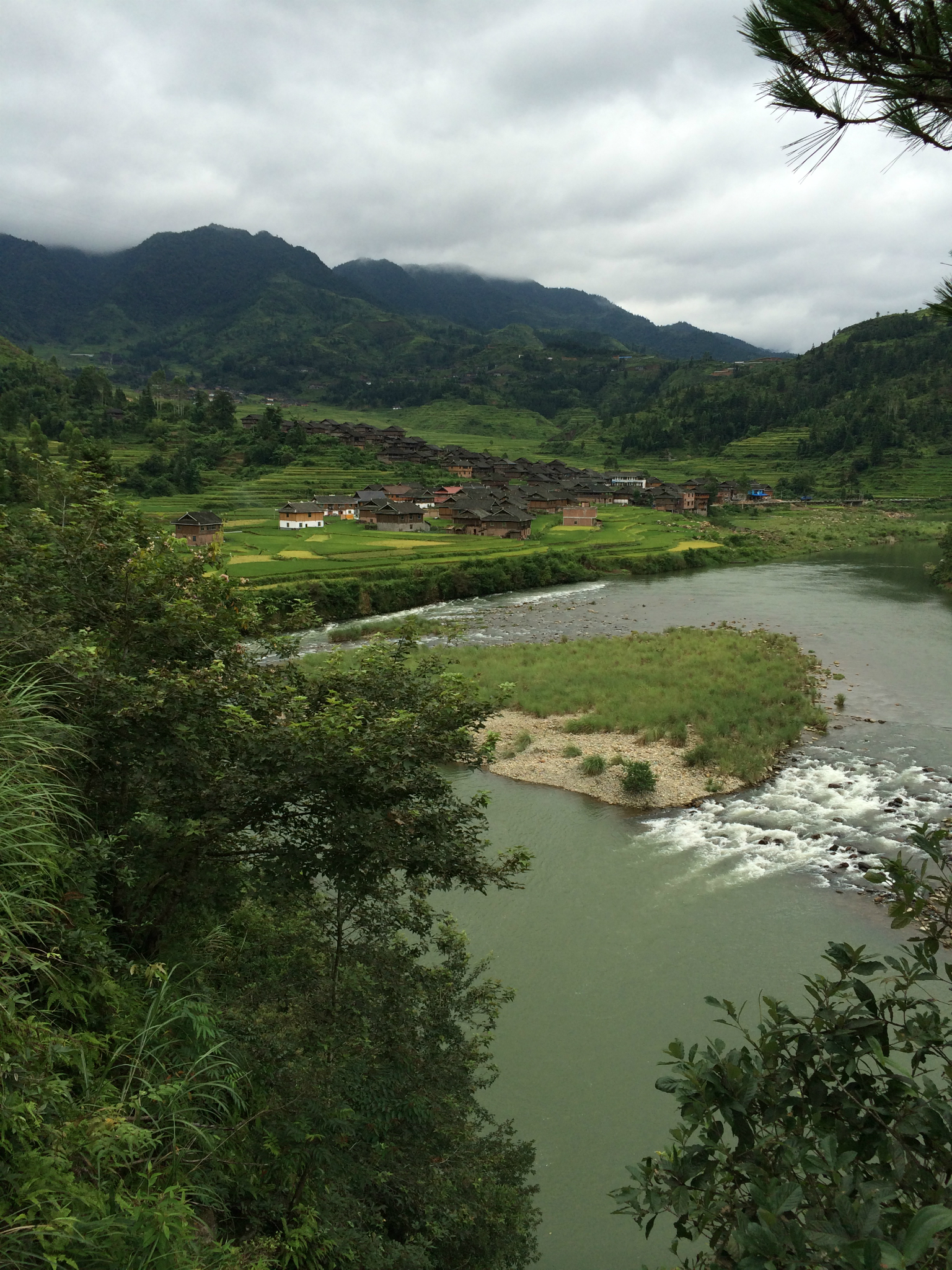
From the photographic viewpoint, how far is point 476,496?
219 ft

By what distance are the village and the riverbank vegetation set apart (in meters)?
36.8

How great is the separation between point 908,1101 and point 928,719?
23.2m

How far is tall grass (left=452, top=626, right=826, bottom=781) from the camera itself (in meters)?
20.5

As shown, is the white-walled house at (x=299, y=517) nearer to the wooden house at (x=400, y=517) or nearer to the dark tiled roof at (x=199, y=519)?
the wooden house at (x=400, y=517)

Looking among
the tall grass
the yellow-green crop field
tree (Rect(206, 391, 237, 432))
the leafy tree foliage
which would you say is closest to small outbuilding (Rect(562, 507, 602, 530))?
the yellow-green crop field

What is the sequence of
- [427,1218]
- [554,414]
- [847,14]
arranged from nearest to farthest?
[847,14] → [427,1218] → [554,414]

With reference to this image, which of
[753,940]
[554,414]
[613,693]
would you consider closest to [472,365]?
[554,414]

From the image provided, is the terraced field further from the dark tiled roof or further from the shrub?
the shrub

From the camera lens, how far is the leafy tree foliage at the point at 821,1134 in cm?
225

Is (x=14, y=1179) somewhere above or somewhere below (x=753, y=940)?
above

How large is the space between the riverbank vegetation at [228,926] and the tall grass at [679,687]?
1224cm

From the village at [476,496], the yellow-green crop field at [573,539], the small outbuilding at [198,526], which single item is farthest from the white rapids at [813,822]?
the small outbuilding at [198,526]

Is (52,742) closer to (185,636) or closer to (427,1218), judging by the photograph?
(185,636)

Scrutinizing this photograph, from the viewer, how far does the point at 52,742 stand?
19.4ft
